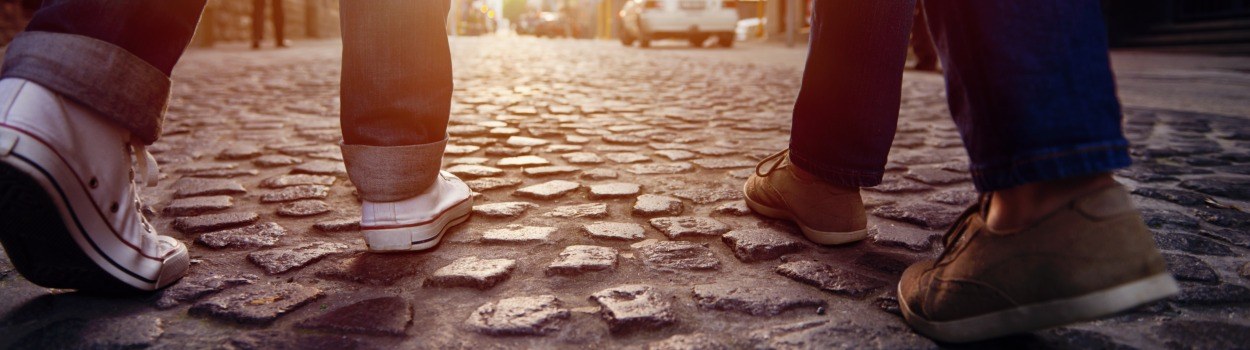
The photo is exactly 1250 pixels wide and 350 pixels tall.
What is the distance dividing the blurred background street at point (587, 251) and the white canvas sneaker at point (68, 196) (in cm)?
8

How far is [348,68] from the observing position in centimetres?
158

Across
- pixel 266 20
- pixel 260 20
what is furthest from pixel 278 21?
pixel 266 20

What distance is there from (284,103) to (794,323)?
14.7 feet

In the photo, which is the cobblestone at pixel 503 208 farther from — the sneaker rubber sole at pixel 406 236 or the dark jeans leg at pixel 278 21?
the dark jeans leg at pixel 278 21

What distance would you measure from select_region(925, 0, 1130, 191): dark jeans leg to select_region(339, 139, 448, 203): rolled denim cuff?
42.3 inches

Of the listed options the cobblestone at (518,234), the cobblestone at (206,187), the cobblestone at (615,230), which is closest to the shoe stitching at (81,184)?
the cobblestone at (518,234)

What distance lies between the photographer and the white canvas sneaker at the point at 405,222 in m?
1.66

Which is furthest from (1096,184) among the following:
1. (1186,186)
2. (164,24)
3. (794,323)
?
(1186,186)

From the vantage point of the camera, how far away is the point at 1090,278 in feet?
3.43

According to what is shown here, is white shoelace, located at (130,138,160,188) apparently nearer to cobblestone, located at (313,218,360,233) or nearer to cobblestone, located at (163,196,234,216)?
cobblestone, located at (313,218,360,233)

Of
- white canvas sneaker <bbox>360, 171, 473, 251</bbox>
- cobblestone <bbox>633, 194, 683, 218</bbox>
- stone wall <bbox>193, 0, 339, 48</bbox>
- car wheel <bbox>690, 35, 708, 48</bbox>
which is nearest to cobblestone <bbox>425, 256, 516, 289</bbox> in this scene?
white canvas sneaker <bbox>360, 171, 473, 251</bbox>

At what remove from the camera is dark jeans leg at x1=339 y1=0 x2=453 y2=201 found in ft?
5.07

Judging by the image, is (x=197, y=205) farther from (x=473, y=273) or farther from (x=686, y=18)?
(x=686, y=18)

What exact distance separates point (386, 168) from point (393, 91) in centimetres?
16
